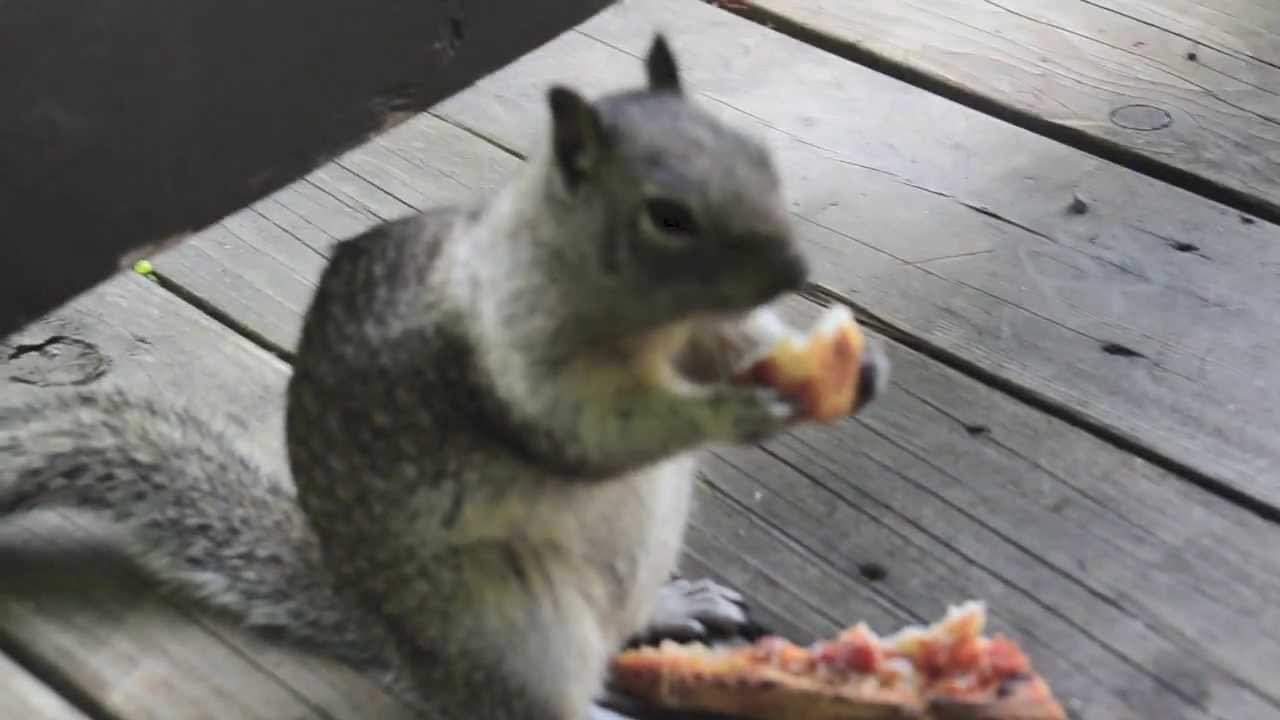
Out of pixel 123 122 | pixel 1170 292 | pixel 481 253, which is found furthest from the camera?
pixel 123 122

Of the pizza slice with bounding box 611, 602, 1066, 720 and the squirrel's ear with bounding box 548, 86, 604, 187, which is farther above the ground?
the squirrel's ear with bounding box 548, 86, 604, 187

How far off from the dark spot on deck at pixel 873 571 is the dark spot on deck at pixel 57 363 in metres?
1.08

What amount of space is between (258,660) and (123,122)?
970 mm

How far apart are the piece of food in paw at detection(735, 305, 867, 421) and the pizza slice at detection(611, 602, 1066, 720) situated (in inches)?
13.6

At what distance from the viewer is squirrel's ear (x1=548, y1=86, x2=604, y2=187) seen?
4.36 ft

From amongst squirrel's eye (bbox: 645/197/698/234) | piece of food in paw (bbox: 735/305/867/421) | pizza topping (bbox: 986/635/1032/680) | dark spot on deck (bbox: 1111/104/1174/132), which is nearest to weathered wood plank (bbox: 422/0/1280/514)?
dark spot on deck (bbox: 1111/104/1174/132)

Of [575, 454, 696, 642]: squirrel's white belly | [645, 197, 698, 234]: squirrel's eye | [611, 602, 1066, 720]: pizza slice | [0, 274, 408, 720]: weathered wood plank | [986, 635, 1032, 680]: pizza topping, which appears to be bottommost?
[0, 274, 408, 720]: weathered wood plank

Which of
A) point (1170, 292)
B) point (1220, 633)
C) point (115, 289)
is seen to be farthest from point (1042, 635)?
point (115, 289)

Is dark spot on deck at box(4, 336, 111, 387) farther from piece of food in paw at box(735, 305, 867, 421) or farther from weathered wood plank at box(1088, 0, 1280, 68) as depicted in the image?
weathered wood plank at box(1088, 0, 1280, 68)

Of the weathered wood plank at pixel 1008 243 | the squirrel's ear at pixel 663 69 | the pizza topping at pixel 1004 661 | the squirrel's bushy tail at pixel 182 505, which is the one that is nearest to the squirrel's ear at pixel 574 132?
the squirrel's ear at pixel 663 69

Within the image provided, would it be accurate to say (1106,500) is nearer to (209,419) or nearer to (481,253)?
(481,253)

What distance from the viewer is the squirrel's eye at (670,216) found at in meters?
1.29

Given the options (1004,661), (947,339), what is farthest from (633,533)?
(947,339)

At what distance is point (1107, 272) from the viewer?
84.6 inches
